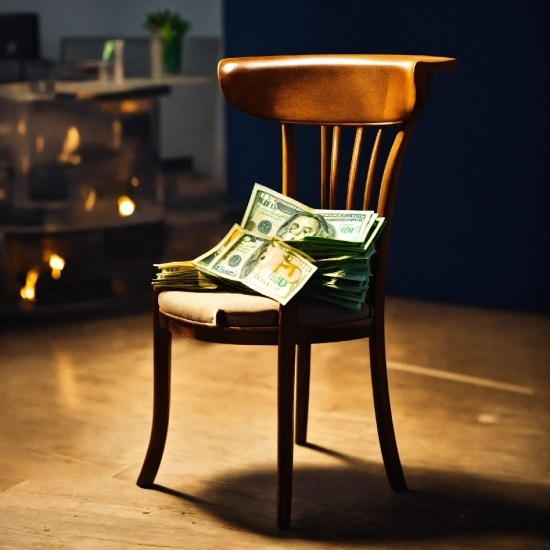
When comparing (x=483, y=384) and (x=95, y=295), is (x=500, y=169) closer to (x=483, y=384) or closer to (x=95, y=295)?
(x=483, y=384)

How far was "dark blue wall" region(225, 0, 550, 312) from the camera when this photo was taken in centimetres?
399

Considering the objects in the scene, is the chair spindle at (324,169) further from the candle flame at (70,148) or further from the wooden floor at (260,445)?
the candle flame at (70,148)

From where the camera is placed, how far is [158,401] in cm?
229

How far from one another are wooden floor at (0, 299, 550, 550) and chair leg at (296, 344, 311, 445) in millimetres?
52

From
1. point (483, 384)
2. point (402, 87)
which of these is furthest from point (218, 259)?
point (483, 384)

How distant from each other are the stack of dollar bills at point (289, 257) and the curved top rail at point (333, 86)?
26 centimetres

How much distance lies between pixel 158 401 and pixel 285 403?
37cm

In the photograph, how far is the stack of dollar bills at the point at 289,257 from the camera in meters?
2.10

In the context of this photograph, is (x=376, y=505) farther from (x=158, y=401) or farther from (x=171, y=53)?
(x=171, y=53)

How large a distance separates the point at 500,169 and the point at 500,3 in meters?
0.68

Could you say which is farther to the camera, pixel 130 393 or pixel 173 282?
pixel 130 393

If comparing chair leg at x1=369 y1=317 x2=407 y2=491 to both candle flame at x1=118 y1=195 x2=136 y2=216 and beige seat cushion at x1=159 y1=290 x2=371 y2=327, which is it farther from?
candle flame at x1=118 y1=195 x2=136 y2=216

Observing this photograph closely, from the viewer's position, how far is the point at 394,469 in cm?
232

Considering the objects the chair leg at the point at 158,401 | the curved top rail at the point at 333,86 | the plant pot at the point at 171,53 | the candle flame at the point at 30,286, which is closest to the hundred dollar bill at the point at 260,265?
the chair leg at the point at 158,401
